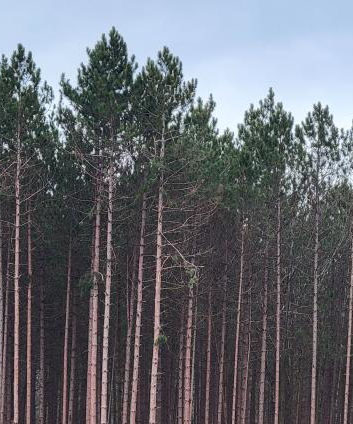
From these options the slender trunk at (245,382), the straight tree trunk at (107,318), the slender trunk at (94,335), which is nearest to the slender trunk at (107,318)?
the straight tree trunk at (107,318)

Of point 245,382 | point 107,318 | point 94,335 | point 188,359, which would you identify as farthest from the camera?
point 245,382

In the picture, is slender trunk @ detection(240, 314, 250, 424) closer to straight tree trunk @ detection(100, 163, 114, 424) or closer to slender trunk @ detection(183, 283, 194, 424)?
slender trunk @ detection(183, 283, 194, 424)

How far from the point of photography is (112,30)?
65.8ft

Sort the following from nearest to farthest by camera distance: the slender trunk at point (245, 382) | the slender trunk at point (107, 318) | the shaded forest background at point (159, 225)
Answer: the slender trunk at point (107, 318), the shaded forest background at point (159, 225), the slender trunk at point (245, 382)

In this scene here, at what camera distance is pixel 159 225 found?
61.1 feet

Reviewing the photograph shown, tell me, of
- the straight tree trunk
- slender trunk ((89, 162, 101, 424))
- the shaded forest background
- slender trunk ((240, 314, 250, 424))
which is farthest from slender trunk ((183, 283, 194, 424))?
slender trunk ((89, 162, 101, 424))

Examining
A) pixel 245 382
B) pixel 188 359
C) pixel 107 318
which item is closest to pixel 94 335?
pixel 107 318

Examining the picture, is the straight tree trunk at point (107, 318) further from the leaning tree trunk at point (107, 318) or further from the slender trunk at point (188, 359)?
the slender trunk at point (188, 359)

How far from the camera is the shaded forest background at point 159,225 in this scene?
19.2 meters

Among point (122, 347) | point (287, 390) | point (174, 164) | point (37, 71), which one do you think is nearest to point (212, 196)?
point (174, 164)

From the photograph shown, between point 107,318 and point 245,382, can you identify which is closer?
point 107,318

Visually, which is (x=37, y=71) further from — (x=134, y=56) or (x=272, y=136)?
(x=272, y=136)

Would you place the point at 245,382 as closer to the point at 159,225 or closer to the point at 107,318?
the point at 107,318

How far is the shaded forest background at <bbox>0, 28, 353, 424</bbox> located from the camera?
63.1ft
